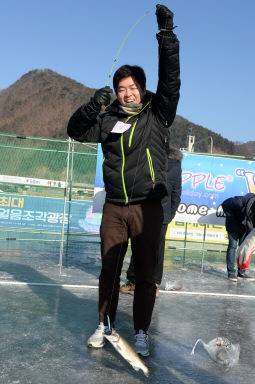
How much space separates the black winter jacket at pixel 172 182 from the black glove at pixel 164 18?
2372 mm

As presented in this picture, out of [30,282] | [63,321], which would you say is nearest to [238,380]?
[63,321]

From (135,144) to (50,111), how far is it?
435 ft

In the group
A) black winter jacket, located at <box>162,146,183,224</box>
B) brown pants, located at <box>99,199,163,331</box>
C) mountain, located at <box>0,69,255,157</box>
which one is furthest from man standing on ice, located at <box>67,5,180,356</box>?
mountain, located at <box>0,69,255,157</box>

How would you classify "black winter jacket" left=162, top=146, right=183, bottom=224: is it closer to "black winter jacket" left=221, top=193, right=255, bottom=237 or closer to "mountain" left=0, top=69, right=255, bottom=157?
"black winter jacket" left=221, top=193, right=255, bottom=237

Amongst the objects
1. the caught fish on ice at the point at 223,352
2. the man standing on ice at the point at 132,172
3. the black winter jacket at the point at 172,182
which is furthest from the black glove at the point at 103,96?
the black winter jacket at the point at 172,182

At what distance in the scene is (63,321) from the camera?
146 inches

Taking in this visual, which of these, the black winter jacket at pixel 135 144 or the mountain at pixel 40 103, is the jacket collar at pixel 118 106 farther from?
the mountain at pixel 40 103

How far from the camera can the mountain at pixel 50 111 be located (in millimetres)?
121475

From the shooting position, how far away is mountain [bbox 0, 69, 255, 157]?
12148cm

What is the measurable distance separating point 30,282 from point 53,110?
131930 millimetres

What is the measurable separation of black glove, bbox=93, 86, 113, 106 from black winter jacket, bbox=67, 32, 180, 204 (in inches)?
2.3

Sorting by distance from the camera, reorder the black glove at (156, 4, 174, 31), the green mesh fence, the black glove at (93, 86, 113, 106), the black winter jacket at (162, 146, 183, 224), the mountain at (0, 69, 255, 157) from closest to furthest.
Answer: the black glove at (156, 4, 174, 31), the black glove at (93, 86, 113, 106), the black winter jacket at (162, 146, 183, 224), the green mesh fence, the mountain at (0, 69, 255, 157)

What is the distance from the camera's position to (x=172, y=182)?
5.19 meters

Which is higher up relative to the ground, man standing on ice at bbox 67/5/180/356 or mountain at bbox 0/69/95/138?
mountain at bbox 0/69/95/138
